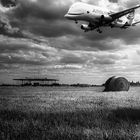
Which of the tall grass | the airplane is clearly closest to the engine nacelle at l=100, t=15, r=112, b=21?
the airplane

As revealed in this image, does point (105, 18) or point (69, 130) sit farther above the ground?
point (105, 18)

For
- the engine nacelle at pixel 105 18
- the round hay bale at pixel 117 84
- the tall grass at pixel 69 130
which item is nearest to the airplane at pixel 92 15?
the engine nacelle at pixel 105 18

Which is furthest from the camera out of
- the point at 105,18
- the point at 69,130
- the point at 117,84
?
the point at 105,18

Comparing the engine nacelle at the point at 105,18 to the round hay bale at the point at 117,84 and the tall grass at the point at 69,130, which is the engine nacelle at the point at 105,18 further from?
the tall grass at the point at 69,130

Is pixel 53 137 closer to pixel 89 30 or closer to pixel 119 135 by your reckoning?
pixel 119 135

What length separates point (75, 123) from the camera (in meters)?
6.31

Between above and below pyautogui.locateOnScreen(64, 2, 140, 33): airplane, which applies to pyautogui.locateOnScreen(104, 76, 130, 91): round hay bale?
below

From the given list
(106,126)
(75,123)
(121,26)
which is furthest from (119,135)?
(121,26)

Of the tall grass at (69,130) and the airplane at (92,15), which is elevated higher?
the airplane at (92,15)

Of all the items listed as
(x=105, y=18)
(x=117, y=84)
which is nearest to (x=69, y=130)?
(x=117, y=84)

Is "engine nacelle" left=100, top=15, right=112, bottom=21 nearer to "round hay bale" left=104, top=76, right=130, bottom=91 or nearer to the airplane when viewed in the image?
the airplane

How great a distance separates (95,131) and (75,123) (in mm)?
1020

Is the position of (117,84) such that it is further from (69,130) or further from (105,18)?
(69,130)

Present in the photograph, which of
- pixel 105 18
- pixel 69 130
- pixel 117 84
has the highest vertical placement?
pixel 105 18
